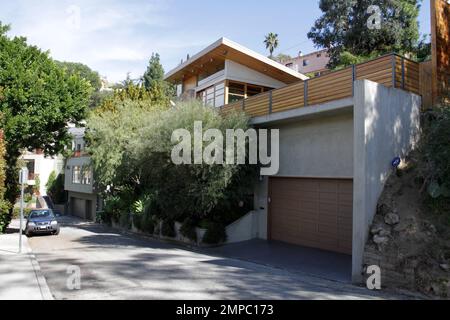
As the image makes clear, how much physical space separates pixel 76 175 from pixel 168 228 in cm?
2395

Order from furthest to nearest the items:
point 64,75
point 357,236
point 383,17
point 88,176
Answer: point 88,176
point 383,17
point 64,75
point 357,236

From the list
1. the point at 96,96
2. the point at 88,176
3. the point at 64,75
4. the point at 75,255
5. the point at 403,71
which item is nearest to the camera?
the point at 403,71

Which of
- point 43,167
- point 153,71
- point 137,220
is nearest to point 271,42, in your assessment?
point 153,71

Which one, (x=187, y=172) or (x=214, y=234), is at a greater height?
(x=187, y=172)

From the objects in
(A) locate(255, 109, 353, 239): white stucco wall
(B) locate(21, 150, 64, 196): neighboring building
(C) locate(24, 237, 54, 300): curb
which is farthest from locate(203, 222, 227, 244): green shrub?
(B) locate(21, 150, 64, 196): neighboring building

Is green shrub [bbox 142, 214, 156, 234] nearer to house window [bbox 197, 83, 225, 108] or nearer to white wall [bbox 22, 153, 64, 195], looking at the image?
house window [bbox 197, 83, 225, 108]

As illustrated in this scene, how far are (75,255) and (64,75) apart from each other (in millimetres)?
12107

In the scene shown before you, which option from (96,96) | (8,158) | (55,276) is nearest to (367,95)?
(55,276)

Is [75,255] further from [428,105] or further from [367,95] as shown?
[428,105]

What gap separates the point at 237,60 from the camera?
21625 millimetres

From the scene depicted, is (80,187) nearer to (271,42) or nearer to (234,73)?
(234,73)

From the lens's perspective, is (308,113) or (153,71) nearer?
(308,113)

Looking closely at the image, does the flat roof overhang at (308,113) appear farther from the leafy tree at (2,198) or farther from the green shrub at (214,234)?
the leafy tree at (2,198)

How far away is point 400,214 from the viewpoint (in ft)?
31.2
